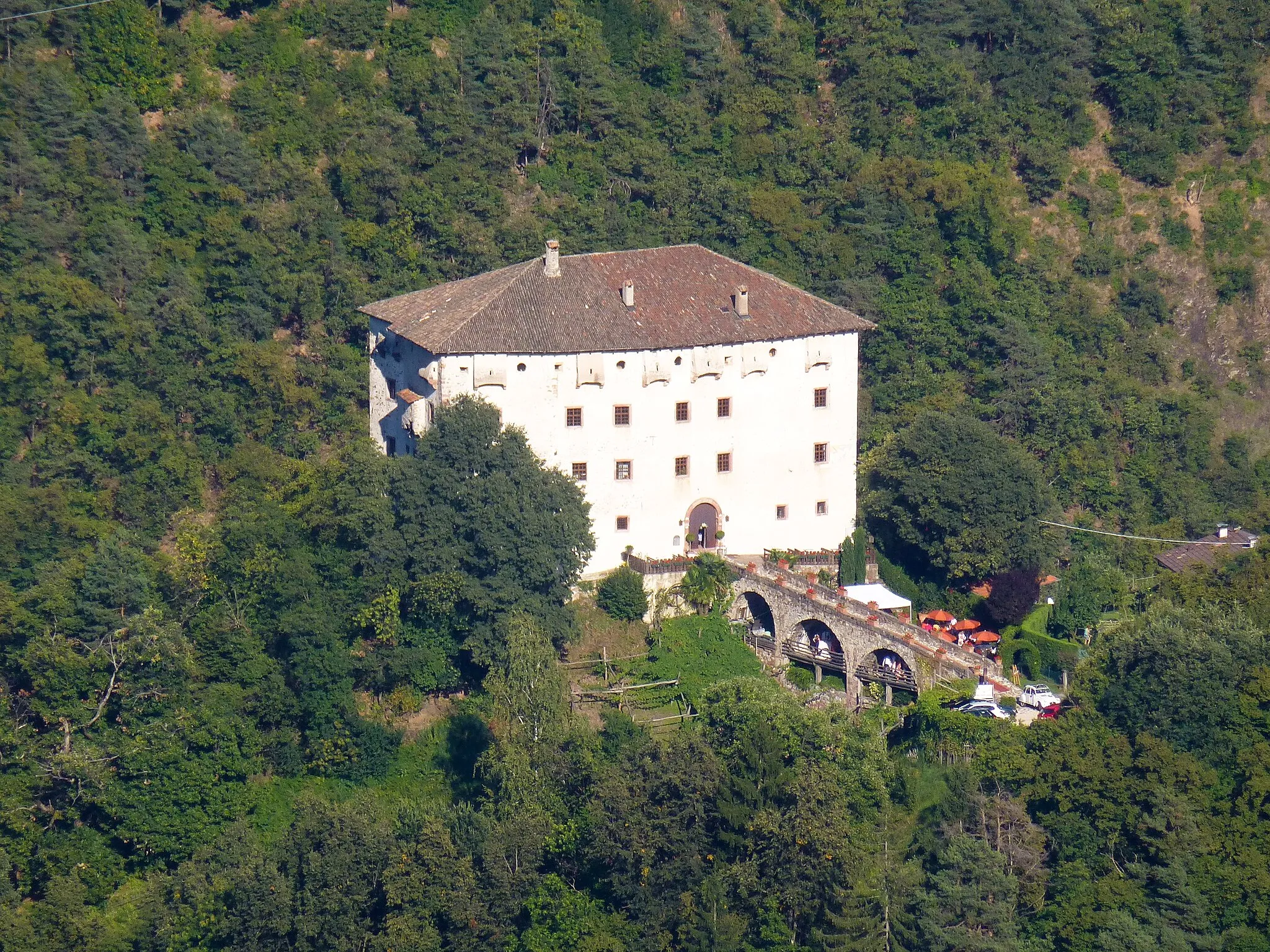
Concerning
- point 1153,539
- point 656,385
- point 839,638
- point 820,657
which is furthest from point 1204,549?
point 656,385

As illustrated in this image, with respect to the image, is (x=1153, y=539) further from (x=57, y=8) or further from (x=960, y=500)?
(x=57, y=8)

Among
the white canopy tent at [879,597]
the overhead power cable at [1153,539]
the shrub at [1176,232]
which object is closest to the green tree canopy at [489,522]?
the white canopy tent at [879,597]

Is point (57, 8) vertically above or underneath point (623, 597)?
above

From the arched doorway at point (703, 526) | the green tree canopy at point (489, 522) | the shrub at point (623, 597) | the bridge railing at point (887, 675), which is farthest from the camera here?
the arched doorway at point (703, 526)

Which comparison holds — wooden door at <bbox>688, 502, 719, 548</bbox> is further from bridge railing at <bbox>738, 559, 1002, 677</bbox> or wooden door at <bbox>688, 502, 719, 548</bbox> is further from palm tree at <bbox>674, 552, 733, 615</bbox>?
bridge railing at <bbox>738, 559, 1002, 677</bbox>

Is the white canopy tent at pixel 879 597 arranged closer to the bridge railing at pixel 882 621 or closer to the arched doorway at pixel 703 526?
the bridge railing at pixel 882 621

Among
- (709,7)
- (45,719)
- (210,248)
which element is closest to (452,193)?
(210,248)
